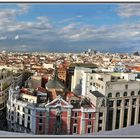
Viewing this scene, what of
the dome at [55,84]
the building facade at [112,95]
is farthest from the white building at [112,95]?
the dome at [55,84]

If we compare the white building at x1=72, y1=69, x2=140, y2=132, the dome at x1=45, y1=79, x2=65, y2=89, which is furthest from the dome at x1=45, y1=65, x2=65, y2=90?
the white building at x1=72, y1=69, x2=140, y2=132

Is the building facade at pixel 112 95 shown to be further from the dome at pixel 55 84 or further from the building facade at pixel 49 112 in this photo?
the dome at pixel 55 84

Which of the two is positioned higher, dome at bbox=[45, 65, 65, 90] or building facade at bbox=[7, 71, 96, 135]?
dome at bbox=[45, 65, 65, 90]

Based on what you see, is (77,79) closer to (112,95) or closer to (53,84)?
(53,84)

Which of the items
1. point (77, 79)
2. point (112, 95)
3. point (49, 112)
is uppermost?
point (77, 79)

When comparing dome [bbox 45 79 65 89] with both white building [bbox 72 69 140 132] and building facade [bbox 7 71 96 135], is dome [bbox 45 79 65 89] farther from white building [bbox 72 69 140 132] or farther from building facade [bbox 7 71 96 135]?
white building [bbox 72 69 140 132]

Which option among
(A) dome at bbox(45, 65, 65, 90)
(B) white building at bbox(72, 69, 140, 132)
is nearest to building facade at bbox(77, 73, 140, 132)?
(B) white building at bbox(72, 69, 140, 132)

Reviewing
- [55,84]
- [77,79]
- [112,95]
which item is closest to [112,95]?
[112,95]

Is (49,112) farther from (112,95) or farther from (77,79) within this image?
(112,95)

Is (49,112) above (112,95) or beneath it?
beneath

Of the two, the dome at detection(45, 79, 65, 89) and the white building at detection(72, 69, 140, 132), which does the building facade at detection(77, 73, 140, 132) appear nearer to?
the white building at detection(72, 69, 140, 132)

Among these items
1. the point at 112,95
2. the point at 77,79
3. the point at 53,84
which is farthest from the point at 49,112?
the point at 112,95

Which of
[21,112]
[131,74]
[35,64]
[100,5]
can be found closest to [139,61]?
[131,74]

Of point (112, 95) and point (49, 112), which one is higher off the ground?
point (112, 95)
